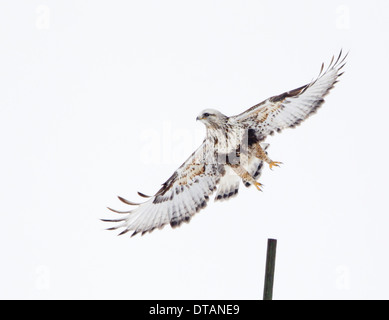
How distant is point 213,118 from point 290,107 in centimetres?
134

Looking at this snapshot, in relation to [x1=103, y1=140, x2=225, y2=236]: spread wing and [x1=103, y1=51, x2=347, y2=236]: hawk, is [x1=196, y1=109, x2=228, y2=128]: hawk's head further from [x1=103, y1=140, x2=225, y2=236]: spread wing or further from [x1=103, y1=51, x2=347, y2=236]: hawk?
[x1=103, y1=140, x2=225, y2=236]: spread wing

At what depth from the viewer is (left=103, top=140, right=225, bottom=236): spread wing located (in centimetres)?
1120

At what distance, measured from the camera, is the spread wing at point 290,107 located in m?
10.9

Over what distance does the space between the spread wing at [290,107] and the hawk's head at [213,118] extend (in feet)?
1.01

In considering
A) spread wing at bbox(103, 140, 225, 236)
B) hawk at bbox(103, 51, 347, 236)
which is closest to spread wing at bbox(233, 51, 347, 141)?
hawk at bbox(103, 51, 347, 236)

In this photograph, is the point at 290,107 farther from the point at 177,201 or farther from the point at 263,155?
the point at 177,201

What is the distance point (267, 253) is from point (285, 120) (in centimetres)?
448

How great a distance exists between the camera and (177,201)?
11.3 meters
